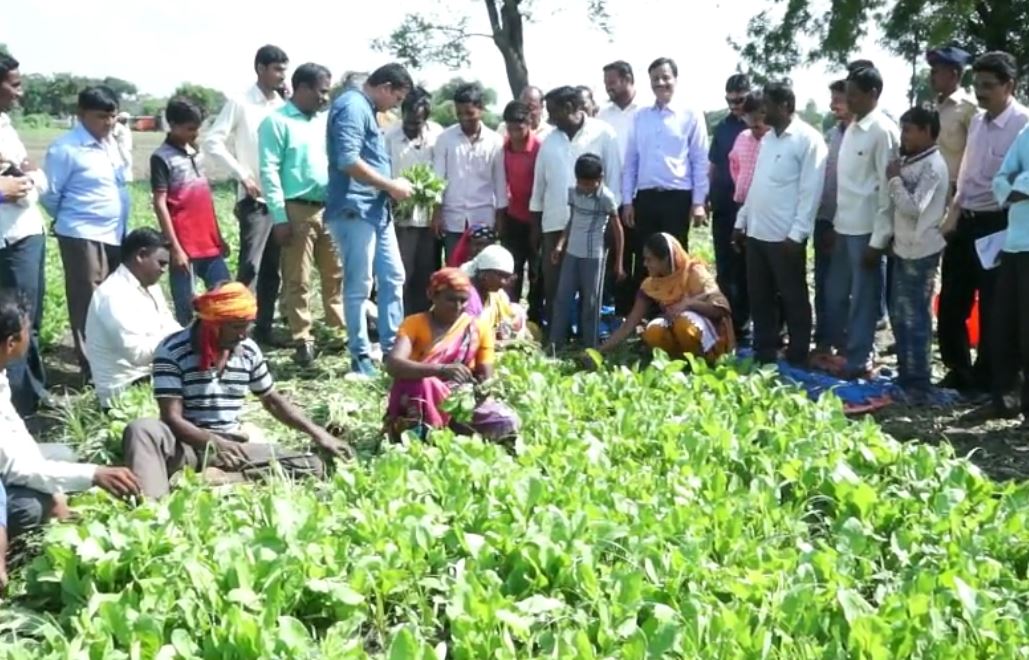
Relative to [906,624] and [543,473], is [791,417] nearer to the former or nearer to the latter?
[543,473]

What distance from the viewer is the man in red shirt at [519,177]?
7777 millimetres

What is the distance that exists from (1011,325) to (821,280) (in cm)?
178

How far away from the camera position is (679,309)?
7043 millimetres

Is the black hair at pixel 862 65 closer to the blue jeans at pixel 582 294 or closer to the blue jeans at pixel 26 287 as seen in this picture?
the blue jeans at pixel 582 294

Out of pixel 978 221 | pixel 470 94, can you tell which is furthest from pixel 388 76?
pixel 978 221

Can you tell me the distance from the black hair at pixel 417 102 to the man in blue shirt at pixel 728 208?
6.66 feet

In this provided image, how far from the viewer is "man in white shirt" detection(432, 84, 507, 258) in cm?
785

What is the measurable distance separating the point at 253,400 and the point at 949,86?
4.35 metres

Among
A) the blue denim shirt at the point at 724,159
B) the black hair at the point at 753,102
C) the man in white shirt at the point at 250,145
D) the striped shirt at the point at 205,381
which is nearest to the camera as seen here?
the striped shirt at the point at 205,381

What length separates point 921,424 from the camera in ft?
20.4

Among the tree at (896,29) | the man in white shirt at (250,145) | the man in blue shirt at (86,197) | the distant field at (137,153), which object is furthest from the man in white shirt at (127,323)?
the distant field at (137,153)

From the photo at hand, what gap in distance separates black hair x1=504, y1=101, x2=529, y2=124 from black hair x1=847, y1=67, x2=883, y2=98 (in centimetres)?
215

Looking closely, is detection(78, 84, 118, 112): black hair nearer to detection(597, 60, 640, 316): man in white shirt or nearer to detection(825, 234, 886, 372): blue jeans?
detection(597, 60, 640, 316): man in white shirt

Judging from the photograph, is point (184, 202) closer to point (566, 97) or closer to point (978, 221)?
point (566, 97)
